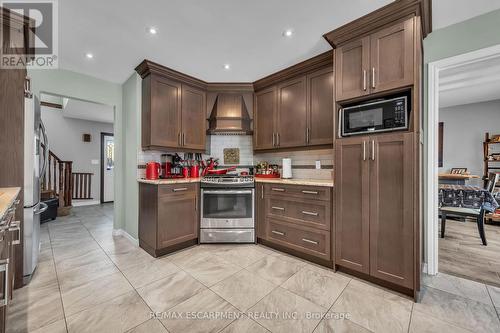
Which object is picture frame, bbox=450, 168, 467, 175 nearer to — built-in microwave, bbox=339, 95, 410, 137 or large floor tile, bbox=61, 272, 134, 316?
built-in microwave, bbox=339, 95, 410, 137

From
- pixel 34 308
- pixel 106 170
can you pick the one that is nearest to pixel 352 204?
pixel 34 308

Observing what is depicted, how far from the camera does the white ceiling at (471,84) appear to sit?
306cm

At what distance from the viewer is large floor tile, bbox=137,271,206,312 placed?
1680mm

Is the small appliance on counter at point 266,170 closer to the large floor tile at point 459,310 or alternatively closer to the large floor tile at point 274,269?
the large floor tile at point 274,269

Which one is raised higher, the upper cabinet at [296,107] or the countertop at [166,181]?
the upper cabinet at [296,107]

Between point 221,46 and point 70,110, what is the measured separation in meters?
5.06

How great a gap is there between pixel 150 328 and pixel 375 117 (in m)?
2.44

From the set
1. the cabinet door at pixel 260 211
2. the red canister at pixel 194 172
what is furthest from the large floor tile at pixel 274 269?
the red canister at pixel 194 172

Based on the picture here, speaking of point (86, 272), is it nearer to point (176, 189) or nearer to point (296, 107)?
point (176, 189)

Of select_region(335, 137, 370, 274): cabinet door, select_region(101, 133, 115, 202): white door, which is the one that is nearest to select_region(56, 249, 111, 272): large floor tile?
select_region(335, 137, 370, 274): cabinet door

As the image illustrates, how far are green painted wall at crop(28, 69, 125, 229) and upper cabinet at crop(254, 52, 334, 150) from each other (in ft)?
7.19

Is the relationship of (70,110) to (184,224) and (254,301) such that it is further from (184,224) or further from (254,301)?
(254,301)

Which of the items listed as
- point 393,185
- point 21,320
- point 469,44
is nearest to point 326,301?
point 393,185

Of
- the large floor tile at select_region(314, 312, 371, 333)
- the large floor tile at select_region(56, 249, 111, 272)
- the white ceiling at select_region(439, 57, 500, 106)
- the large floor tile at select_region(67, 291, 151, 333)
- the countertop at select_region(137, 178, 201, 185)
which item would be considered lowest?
the large floor tile at select_region(314, 312, 371, 333)
